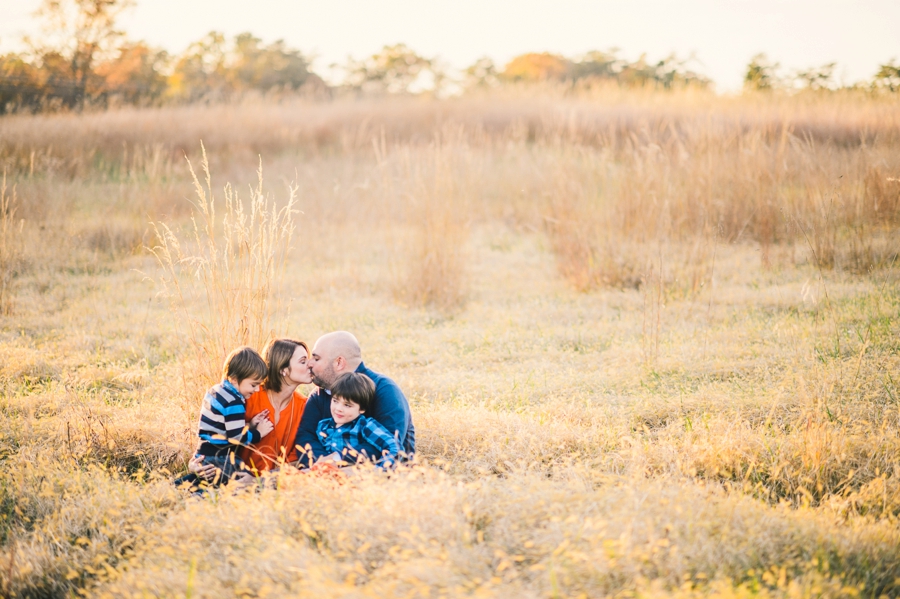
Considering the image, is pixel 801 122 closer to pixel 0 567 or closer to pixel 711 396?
pixel 711 396

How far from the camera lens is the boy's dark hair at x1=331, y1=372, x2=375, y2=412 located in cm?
269

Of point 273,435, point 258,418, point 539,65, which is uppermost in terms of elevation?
point 539,65

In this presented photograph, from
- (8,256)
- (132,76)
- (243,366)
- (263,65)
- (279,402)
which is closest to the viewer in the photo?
(243,366)

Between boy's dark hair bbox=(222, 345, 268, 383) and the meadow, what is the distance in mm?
517

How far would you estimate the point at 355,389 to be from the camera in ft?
8.82

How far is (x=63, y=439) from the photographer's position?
3125mm

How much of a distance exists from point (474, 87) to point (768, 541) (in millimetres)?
13477

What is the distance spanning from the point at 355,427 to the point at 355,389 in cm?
20

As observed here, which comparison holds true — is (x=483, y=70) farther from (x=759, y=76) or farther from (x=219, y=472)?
(x=219, y=472)

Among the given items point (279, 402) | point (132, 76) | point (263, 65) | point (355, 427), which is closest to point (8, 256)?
point (279, 402)

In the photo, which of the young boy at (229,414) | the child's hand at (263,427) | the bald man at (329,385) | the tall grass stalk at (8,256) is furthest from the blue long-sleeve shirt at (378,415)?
the tall grass stalk at (8,256)

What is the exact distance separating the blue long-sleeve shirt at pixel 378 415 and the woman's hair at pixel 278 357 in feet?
0.63

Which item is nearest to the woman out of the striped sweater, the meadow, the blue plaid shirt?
the striped sweater

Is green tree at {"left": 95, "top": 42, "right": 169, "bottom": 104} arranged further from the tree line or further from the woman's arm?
the woman's arm
